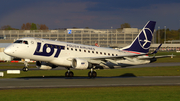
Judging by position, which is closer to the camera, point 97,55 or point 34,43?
point 34,43

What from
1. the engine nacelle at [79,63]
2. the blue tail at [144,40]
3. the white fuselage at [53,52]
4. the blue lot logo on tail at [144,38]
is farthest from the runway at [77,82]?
the blue lot logo on tail at [144,38]

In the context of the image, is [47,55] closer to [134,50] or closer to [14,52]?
[14,52]

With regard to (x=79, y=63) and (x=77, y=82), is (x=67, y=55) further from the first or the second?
(x=77, y=82)

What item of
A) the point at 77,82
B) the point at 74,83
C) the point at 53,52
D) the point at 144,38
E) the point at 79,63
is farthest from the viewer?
the point at 144,38

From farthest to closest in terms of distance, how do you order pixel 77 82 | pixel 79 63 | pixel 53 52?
pixel 53 52 → pixel 79 63 → pixel 77 82

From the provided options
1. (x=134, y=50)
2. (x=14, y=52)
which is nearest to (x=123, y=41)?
(x=134, y=50)

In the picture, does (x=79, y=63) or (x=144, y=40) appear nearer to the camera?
(x=79, y=63)

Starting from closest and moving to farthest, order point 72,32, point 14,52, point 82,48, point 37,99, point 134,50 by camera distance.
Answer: point 37,99 → point 14,52 → point 82,48 → point 134,50 → point 72,32

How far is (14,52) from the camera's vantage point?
100 ft

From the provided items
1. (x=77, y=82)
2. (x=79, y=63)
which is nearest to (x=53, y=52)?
(x=79, y=63)

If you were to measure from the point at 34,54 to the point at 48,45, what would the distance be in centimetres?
229

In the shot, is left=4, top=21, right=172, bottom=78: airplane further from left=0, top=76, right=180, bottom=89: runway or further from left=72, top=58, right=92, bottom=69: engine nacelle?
left=0, top=76, right=180, bottom=89: runway

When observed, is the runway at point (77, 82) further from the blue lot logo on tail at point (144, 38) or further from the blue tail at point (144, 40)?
the blue lot logo on tail at point (144, 38)

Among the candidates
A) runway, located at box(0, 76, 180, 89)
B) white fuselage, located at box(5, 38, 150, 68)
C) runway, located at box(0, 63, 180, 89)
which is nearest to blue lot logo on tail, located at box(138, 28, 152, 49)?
white fuselage, located at box(5, 38, 150, 68)
